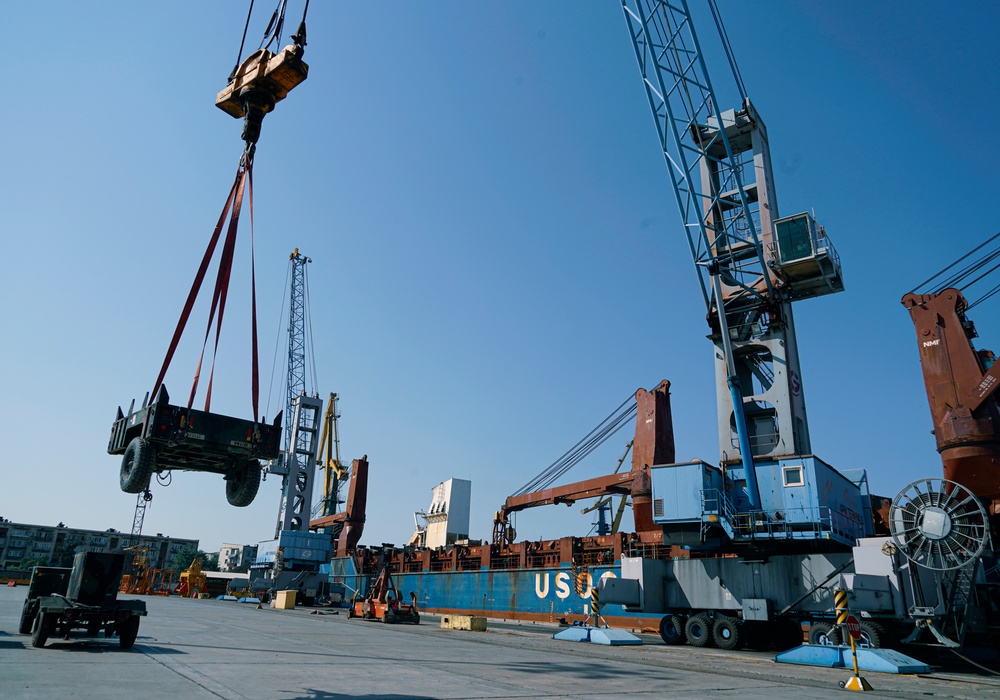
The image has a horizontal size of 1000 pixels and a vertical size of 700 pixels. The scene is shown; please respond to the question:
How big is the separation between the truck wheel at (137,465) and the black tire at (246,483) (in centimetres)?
194

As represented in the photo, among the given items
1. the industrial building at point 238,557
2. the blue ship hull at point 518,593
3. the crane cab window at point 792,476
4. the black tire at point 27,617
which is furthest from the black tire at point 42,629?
the industrial building at point 238,557

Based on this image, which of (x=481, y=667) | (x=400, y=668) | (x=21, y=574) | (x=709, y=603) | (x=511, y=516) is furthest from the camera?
(x=21, y=574)

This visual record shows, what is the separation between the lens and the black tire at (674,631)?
24.5 m

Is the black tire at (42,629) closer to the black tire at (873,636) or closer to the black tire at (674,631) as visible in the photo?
the black tire at (674,631)

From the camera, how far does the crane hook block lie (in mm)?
13203

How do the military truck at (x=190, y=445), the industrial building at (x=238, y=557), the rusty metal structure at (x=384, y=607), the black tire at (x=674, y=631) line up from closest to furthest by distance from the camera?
1. the military truck at (x=190, y=445)
2. the black tire at (x=674, y=631)
3. the rusty metal structure at (x=384, y=607)
4. the industrial building at (x=238, y=557)

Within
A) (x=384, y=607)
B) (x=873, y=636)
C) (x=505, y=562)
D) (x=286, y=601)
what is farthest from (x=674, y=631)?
(x=286, y=601)

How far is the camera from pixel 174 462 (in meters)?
14.3

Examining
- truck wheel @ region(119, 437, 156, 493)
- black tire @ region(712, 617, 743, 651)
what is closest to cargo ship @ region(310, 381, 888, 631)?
black tire @ region(712, 617, 743, 651)

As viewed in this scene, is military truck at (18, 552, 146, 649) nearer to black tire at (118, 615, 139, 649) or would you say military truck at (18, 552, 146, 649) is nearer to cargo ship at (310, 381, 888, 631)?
black tire at (118, 615, 139, 649)

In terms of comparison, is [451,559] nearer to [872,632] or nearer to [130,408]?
[872,632]

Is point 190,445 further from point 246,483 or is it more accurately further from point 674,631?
point 674,631

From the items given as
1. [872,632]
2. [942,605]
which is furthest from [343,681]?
[942,605]

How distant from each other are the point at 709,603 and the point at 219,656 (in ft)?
58.7
